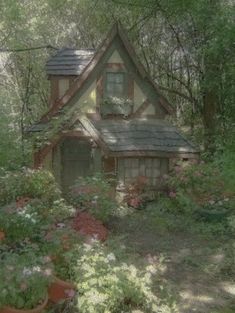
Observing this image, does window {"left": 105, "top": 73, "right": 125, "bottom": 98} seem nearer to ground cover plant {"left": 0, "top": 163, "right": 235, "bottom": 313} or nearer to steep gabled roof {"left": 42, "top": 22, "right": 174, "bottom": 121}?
steep gabled roof {"left": 42, "top": 22, "right": 174, "bottom": 121}

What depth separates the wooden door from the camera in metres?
15.5

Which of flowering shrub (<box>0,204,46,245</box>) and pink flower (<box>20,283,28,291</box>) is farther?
flowering shrub (<box>0,204,46,245</box>)

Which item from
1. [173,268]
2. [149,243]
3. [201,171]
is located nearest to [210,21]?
[201,171]

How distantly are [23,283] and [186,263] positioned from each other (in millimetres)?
4333

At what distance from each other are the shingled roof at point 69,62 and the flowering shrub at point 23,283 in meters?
10.4

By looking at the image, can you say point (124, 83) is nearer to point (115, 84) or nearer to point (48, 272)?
point (115, 84)

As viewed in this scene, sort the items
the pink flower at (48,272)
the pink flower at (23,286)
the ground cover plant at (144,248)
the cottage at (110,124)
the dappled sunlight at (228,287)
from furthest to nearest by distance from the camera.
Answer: the cottage at (110,124), the dappled sunlight at (228,287), the ground cover plant at (144,248), the pink flower at (48,272), the pink flower at (23,286)

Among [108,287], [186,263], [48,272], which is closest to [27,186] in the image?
[186,263]

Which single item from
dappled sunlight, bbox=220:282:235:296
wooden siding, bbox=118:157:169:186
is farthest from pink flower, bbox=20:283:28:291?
wooden siding, bbox=118:157:169:186

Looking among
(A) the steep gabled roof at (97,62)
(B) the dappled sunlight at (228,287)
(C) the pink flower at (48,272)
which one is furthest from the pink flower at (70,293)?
(A) the steep gabled roof at (97,62)

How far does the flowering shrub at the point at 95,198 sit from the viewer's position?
11.1 meters

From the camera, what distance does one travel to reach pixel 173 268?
8836 mm

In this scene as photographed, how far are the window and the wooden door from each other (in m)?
1.81

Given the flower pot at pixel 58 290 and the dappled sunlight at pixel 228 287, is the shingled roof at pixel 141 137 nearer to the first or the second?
the dappled sunlight at pixel 228 287
